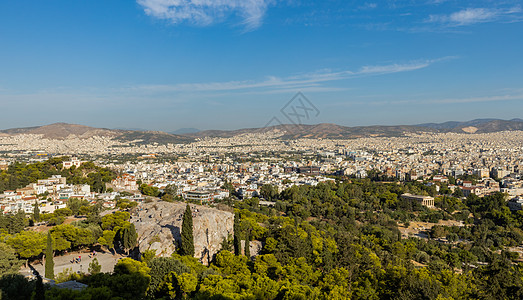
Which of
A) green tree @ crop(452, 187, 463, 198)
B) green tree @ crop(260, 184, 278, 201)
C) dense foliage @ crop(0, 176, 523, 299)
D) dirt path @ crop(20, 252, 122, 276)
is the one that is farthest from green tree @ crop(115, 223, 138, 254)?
green tree @ crop(452, 187, 463, 198)

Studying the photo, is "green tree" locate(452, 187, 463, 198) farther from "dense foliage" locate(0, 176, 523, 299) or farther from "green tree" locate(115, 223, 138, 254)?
"green tree" locate(115, 223, 138, 254)

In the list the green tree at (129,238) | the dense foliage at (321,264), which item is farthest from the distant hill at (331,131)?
the green tree at (129,238)

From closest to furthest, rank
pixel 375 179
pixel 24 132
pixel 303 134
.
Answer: pixel 375 179 → pixel 24 132 → pixel 303 134

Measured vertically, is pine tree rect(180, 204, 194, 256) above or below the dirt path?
above

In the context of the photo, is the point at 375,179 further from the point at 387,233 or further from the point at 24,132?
the point at 24,132

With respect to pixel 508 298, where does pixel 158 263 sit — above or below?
above

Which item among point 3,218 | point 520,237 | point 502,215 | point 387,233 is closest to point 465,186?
point 502,215
